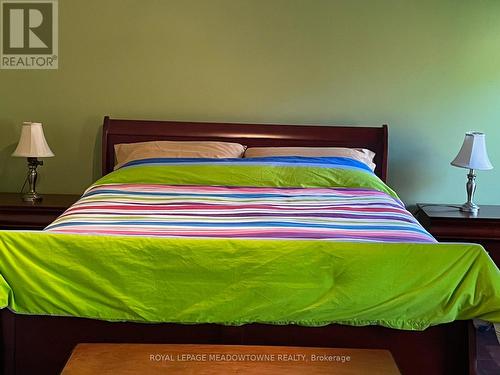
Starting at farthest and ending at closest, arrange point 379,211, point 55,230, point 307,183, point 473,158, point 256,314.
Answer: point 473,158, point 307,183, point 379,211, point 55,230, point 256,314

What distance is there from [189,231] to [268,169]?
104 centimetres

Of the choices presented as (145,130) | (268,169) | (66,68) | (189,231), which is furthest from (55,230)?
(66,68)

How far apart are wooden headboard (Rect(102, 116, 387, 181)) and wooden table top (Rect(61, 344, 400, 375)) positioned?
1.95 m

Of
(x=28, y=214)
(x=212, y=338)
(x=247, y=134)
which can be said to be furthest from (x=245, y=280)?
(x=28, y=214)

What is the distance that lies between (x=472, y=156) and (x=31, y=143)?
250cm

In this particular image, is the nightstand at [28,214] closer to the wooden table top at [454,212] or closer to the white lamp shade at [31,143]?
the white lamp shade at [31,143]

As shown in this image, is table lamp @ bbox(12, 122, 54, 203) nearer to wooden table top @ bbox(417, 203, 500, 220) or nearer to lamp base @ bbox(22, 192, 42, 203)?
lamp base @ bbox(22, 192, 42, 203)

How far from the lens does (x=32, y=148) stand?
3480 mm

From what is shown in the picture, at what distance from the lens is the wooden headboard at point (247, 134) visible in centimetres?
367

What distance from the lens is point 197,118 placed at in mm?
3768

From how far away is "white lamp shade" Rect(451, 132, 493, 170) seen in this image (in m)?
3.42

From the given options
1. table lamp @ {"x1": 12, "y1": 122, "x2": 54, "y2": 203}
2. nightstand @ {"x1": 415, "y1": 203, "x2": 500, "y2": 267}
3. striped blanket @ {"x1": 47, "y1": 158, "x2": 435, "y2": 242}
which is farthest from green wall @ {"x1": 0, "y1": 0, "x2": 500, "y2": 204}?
striped blanket @ {"x1": 47, "y1": 158, "x2": 435, "y2": 242}

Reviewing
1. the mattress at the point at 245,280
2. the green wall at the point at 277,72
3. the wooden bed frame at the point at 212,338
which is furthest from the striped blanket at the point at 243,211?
the green wall at the point at 277,72

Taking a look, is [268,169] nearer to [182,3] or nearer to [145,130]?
[145,130]
